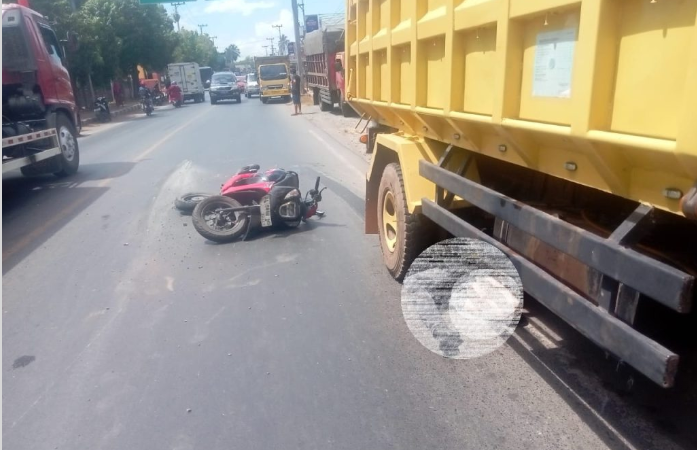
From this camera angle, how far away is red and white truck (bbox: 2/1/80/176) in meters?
9.07

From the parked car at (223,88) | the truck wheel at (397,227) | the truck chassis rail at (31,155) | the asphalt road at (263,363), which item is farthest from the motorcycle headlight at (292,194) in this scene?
the parked car at (223,88)

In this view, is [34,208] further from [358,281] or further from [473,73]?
[473,73]

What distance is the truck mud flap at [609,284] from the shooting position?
6.33 ft

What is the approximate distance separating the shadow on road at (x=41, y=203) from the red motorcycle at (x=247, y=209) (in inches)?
76.9

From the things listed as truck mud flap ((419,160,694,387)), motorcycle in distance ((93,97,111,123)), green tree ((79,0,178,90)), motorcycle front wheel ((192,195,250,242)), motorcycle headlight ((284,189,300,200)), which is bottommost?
motorcycle in distance ((93,97,111,123))

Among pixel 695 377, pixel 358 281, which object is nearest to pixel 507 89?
pixel 695 377

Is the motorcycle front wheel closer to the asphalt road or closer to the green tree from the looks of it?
the asphalt road

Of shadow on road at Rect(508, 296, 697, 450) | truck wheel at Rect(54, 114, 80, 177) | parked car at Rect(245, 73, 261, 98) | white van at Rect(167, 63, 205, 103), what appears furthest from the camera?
parked car at Rect(245, 73, 261, 98)

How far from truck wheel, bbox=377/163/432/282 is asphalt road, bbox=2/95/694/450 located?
248mm

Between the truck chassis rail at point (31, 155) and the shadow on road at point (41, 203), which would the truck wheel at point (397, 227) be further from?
the truck chassis rail at point (31, 155)

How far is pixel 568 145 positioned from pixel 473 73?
993 mm

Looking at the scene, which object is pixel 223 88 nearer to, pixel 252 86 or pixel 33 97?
pixel 252 86

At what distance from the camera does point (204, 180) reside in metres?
9.67

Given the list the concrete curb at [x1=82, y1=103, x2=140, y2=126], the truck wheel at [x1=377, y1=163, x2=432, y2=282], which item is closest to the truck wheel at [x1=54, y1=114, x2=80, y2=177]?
the truck wheel at [x1=377, y1=163, x2=432, y2=282]
